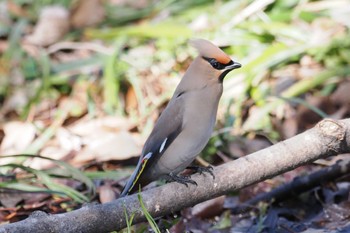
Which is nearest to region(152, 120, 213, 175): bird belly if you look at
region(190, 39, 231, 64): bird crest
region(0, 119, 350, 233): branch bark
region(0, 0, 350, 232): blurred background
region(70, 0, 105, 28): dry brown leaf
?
region(0, 119, 350, 233): branch bark

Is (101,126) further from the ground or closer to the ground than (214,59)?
closer to the ground

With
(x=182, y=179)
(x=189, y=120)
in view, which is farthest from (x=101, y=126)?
(x=182, y=179)

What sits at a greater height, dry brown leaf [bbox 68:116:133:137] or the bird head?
the bird head

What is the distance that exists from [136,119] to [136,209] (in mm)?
2679

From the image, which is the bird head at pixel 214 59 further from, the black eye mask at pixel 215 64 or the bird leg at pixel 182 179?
the bird leg at pixel 182 179

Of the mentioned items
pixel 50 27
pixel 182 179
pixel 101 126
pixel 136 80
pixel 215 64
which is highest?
pixel 215 64

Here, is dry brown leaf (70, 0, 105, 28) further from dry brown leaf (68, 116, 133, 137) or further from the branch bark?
the branch bark

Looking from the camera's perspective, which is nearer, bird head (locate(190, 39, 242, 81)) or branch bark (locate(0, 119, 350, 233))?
branch bark (locate(0, 119, 350, 233))

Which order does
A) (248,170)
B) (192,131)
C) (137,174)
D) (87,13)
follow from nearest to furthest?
(248,170)
(192,131)
(137,174)
(87,13)

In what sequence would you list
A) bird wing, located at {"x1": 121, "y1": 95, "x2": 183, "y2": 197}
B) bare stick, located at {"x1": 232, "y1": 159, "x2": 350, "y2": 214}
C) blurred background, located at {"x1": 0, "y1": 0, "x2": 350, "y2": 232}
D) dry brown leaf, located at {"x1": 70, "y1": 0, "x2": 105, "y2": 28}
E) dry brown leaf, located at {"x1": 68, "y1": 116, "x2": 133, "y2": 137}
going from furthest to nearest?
dry brown leaf, located at {"x1": 70, "y1": 0, "x2": 105, "y2": 28} < dry brown leaf, located at {"x1": 68, "y1": 116, "x2": 133, "y2": 137} < blurred background, located at {"x1": 0, "y1": 0, "x2": 350, "y2": 232} < bare stick, located at {"x1": 232, "y1": 159, "x2": 350, "y2": 214} < bird wing, located at {"x1": 121, "y1": 95, "x2": 183, "y2": 197}

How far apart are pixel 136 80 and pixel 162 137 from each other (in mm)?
2535

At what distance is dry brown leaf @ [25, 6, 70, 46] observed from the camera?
673 cm

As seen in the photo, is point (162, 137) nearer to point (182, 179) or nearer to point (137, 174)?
point (137, 174)

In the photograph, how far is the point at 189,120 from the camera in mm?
3434
